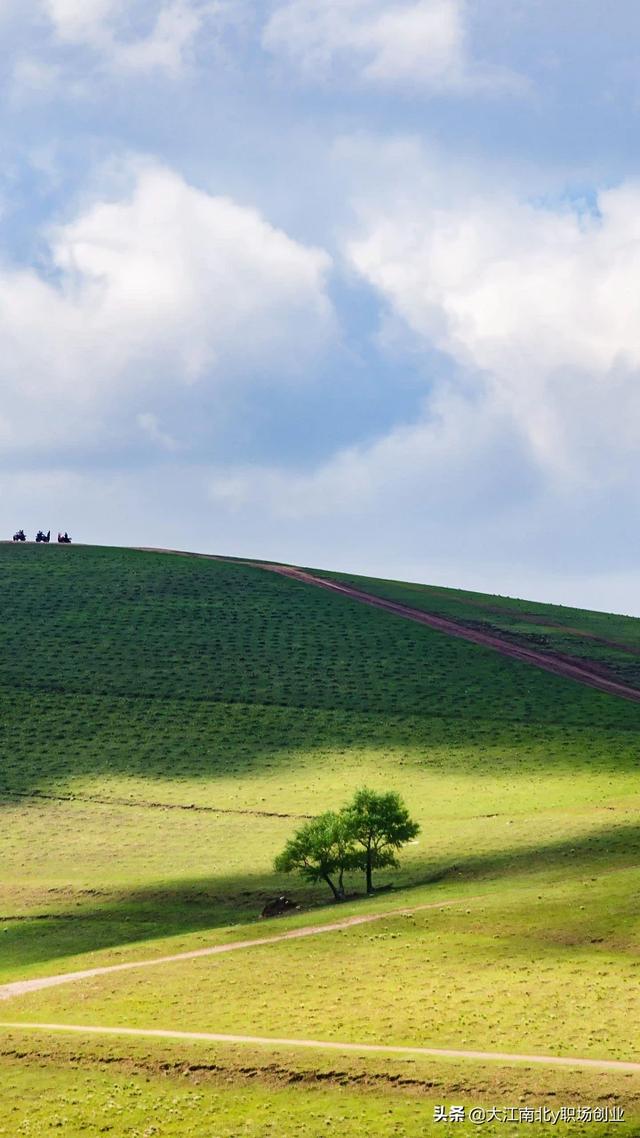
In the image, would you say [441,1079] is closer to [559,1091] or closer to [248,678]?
[559,1091]

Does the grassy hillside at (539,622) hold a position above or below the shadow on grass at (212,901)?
above

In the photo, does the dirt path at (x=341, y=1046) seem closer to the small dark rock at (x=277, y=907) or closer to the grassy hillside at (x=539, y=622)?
the small dark rock at (x=277, y=907)

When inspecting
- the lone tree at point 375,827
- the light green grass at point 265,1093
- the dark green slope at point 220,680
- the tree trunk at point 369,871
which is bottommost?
the light green grass at point 265,1093

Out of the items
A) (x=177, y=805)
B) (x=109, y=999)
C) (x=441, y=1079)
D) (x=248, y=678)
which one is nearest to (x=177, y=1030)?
(x=109, y=999)

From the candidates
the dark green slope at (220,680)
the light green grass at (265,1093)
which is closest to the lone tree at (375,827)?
the light green grass at (265,1093)

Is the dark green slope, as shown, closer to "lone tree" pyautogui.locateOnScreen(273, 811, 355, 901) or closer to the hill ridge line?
the hill ridge line

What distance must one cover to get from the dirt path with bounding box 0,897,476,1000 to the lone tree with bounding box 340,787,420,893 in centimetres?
634

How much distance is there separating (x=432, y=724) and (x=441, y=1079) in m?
59.7

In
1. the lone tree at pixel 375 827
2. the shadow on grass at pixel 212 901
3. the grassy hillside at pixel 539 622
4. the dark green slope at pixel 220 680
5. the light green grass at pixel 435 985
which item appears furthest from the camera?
the grassy hillside at pixel 539 622

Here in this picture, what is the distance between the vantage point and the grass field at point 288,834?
117 ft

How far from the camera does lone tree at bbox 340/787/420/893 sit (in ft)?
196

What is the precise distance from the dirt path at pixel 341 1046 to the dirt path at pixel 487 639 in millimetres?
68573

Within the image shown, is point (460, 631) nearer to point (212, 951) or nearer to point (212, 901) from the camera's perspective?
point (212, 901)

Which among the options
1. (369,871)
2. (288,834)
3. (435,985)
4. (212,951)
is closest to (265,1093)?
(435,985)
